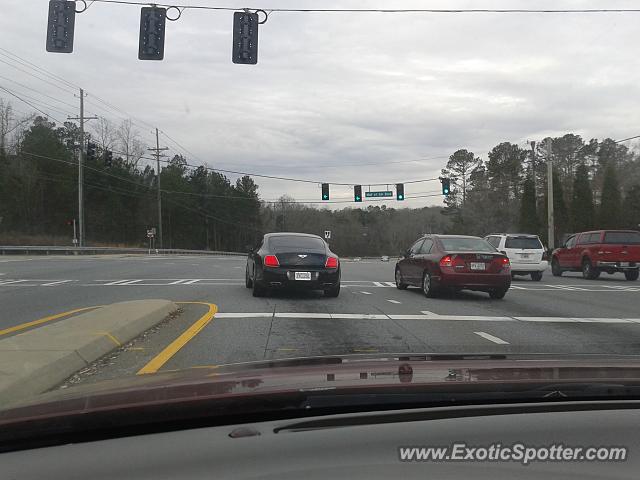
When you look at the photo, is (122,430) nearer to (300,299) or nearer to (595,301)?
(300,299)

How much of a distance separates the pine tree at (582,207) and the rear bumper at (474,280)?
51993 millimetres

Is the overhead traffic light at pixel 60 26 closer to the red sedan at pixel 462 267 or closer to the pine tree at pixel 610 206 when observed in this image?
the red sedan at pixel 462 267

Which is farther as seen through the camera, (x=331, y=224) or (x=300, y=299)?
(x=331, y=224)

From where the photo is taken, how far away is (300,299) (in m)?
12.6

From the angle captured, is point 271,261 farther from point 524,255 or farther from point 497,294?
point 524,255

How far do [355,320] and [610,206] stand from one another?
56.7 m

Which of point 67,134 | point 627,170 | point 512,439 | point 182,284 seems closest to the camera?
point 512,439

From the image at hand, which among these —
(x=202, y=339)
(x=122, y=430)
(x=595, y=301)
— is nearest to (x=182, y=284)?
(x=202, y=339)

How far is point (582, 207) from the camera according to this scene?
59969mm

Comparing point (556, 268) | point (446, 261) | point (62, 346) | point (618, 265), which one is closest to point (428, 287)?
point (446, 261)

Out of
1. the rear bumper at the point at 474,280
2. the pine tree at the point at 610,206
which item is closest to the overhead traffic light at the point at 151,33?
the rear bumper at the point at 474,280

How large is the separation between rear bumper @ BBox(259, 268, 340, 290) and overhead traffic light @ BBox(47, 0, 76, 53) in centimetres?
725

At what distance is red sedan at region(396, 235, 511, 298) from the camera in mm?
12414

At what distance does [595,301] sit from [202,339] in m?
9.49
